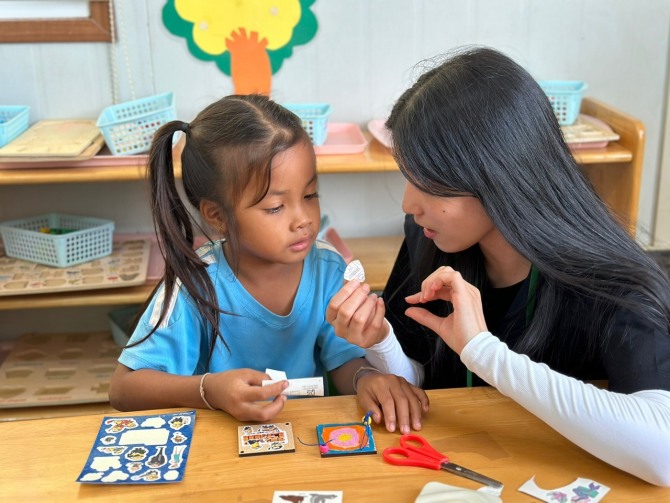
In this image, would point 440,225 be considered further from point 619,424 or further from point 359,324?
point 619,424

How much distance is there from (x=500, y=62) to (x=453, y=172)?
20cm

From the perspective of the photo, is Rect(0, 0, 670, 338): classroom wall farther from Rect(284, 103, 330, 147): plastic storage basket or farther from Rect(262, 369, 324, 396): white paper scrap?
Rect(262, 369, 324, 396): white paper scrap

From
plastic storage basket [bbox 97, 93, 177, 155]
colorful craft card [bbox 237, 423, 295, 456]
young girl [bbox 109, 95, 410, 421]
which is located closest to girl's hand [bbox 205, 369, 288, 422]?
colorful craft card [bbox 237, 423, 295, 456]

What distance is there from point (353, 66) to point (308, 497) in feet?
6.00

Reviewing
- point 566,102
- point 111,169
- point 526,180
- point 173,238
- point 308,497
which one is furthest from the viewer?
point 566,102

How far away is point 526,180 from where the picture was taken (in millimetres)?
1248

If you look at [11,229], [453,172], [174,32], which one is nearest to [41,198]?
[11,229]

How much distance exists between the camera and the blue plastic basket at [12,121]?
7.40ft

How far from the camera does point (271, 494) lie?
1.02m

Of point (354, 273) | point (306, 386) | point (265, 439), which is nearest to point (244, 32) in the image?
point (354, 273)

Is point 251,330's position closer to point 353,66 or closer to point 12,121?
point 12,121

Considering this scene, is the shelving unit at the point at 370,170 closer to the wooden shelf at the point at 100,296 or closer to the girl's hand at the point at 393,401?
the wooden shelf at the point at 100,296

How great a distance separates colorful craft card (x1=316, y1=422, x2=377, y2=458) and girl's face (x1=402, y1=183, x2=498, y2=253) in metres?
0.35

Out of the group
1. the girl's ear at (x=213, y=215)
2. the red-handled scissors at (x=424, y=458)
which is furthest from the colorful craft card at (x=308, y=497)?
the girl's ear at (x=213, y=215)
